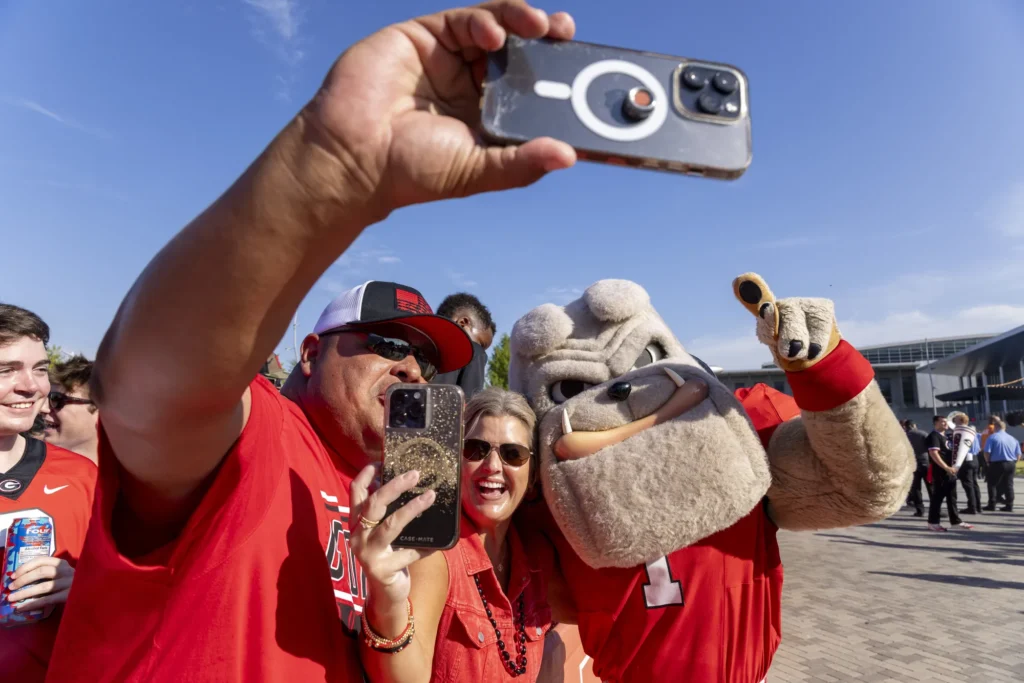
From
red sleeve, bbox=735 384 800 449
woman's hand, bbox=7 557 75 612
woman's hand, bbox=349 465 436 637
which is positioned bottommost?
woman's hand, bbox=7 557 75 612

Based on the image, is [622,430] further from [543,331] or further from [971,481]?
[971,481]

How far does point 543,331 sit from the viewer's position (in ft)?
9.36

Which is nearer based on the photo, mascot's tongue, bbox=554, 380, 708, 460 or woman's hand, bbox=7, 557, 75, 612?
woman's hand, bbox=7, 557, 75, 612

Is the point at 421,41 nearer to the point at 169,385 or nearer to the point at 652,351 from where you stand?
the point at 169,385

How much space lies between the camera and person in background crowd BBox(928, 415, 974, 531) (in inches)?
460

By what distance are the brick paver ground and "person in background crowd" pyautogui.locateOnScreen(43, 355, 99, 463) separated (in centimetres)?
528

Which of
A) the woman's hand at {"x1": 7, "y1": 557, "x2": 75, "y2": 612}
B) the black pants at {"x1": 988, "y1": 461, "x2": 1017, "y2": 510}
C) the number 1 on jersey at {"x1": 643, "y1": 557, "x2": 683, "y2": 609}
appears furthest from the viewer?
the black pants at {"x1": 988, "y1": 461, "x2": 1017, "y2": 510}

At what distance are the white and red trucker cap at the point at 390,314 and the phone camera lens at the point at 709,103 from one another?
129 cm

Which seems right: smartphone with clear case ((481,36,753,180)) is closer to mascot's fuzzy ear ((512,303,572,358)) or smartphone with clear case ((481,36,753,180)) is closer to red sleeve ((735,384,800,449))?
mascot's fuzzy ear ((512,303,572,358))

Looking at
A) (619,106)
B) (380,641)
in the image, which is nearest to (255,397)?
(380,641)

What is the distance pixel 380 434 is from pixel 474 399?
2.09 ft

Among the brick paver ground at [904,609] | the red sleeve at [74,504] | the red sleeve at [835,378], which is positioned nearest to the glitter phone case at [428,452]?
the red sleeve at [835,378]

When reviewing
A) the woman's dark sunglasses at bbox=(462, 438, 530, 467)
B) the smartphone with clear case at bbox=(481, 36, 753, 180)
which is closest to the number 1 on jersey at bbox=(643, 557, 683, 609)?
the woman's dark sunglasses at bbox=(462, 438, 530, 467)

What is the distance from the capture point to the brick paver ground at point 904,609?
5312mm
